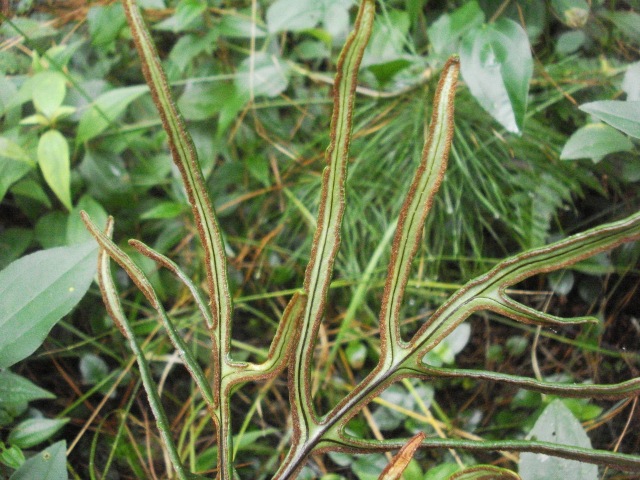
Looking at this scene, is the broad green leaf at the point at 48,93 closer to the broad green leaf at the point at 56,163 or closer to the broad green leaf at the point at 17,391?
the broad green leaf at the point at 56,163

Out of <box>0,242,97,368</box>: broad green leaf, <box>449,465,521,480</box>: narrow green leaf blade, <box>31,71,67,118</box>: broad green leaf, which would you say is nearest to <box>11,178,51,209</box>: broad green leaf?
<box>31,71,67,118</box>: broad green leaf

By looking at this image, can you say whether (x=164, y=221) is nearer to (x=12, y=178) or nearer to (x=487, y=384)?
(x=12, y=178)

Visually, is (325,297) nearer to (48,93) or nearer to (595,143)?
(595,143)

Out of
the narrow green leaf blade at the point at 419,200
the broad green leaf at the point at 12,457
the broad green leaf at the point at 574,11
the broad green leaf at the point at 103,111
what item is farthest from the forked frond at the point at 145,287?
the broad green leaf at the point at 574,11

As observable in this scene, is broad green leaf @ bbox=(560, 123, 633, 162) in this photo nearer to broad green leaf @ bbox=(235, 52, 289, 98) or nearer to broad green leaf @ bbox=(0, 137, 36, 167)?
broad green leaf @ bbox=(235, 52, 289, 98)

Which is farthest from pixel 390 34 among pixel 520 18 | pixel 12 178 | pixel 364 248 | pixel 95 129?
pixel 12 178
